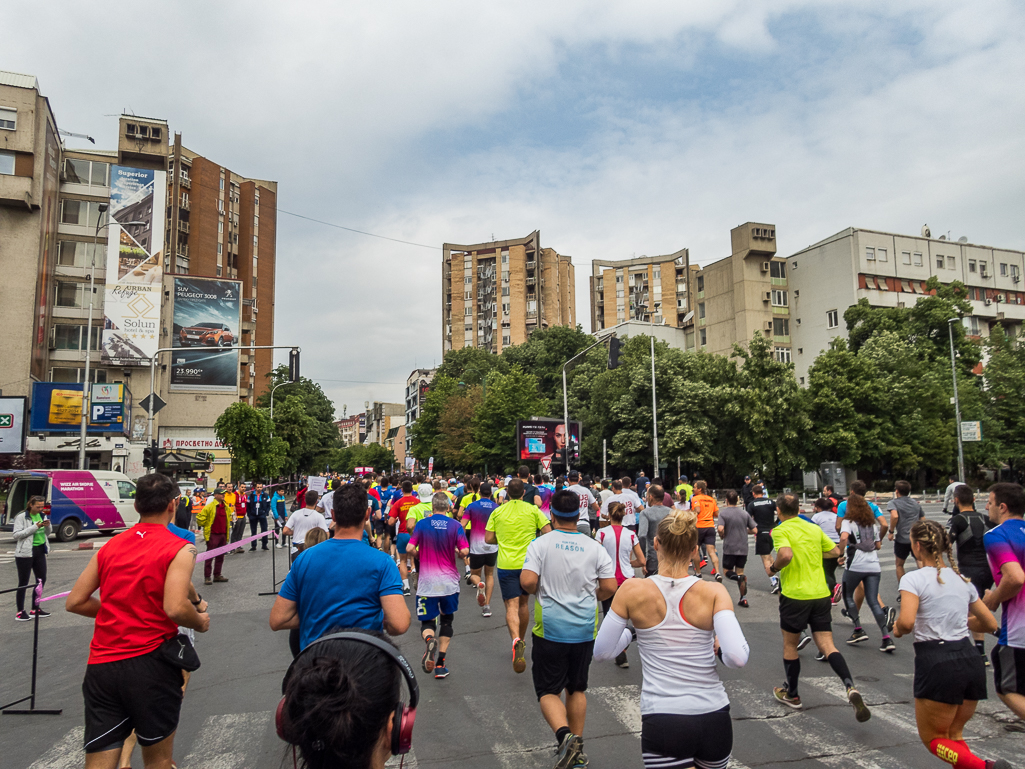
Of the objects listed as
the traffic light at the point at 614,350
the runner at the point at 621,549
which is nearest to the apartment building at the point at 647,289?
the traffic light at the point at 614,350

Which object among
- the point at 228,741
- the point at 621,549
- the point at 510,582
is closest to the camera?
the point at 228,741

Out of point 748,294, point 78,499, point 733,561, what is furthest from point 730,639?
point 748,294

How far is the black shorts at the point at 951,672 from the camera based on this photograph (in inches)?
161

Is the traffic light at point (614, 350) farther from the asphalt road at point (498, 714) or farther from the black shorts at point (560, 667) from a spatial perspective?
the black shorts at point (560, 667)

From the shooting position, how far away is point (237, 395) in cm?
5259

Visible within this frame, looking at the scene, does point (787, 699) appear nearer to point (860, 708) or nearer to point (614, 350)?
point (860, 708)

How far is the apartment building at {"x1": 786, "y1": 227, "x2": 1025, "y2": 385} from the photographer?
184ft

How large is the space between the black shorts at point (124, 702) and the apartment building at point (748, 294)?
58.5 metres

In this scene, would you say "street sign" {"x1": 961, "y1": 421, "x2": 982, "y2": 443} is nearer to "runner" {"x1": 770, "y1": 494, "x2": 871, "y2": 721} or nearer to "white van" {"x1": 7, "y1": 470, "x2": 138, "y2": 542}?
"runner" {"x1": 770, "y1": 494, "x2": 871, "y2": 721}

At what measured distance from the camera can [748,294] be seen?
5959 cm

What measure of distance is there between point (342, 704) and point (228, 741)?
4815 mm

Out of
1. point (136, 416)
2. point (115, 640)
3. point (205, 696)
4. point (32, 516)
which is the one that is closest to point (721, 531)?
point (205, 696)

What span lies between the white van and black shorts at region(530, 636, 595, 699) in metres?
22.0

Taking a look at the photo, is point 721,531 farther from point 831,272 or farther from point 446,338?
point 446,338
